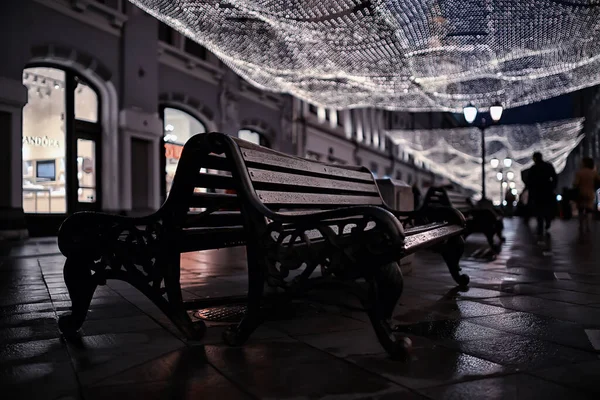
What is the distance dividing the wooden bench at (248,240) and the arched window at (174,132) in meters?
14.7

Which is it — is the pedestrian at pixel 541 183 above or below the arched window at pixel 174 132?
below

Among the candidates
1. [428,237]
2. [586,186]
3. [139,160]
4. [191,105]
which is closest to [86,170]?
[139,160]

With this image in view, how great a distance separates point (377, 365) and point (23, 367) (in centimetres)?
149

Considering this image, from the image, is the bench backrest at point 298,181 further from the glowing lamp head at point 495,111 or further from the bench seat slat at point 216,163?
the glowing lamp head at point 495,111

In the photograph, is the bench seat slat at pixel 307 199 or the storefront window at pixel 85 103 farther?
the storefront window at pixel 85 103

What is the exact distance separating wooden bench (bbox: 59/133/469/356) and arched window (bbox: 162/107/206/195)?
579 inches

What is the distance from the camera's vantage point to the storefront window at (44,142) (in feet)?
44.0

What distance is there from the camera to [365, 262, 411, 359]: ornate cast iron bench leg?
2.39 meters

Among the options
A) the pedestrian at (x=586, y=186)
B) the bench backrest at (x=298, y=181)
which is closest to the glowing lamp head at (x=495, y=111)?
the pedestrian at (x=586, y=186)

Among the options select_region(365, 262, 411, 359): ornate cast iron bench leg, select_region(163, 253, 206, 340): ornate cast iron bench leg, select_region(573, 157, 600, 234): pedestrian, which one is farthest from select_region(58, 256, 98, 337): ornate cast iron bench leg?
select_region(573, 157, 600, 234): pedestrian

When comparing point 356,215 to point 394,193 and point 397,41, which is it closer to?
point 394,193

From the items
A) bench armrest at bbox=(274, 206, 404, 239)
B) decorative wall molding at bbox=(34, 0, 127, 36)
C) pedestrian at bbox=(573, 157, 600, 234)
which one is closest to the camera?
bench armrest at bbox=(274, 206, 404, 239)

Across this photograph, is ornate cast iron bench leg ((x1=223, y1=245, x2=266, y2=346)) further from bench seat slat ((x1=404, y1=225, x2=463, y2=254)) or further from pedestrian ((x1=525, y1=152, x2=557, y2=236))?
pedestrian ((x1=525, y1=152, x2=557, y2=236))

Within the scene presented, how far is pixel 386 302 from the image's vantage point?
241 centimetres
